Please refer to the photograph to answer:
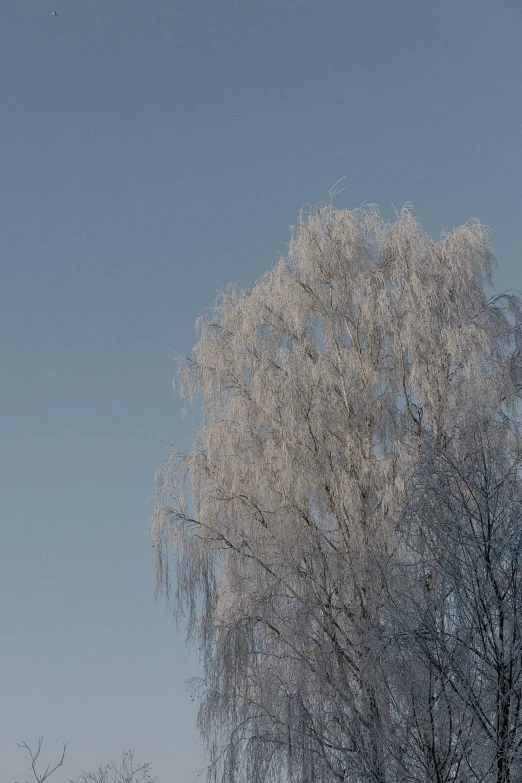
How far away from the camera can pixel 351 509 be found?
33.2 ft

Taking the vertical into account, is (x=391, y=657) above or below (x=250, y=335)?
below

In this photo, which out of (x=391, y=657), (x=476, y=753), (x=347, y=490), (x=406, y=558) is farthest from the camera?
(x=347, y=490)

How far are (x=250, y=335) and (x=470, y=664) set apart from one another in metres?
5.42

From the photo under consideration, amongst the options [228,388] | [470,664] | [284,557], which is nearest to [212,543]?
[284,557]

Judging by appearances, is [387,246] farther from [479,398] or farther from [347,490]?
[347,490]

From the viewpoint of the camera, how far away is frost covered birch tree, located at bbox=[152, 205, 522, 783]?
290 inches

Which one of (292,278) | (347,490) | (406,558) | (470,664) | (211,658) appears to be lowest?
(470,664)

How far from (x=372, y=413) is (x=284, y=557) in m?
1.95

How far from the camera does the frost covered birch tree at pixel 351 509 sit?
24.2 feet

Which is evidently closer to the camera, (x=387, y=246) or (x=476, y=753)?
(x=476, y=753)

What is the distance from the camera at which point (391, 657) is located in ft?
25.5

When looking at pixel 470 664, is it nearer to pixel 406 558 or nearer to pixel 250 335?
pixel 406 558

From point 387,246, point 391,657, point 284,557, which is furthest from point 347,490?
point 387,246

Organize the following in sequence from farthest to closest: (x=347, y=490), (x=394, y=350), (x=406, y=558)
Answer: (x=394, y=350) < (x=347, y=490) < (x=406, y=558)
